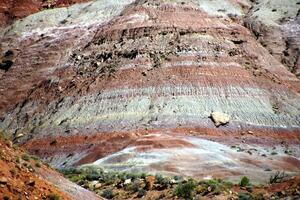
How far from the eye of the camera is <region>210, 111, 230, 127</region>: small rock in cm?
4294

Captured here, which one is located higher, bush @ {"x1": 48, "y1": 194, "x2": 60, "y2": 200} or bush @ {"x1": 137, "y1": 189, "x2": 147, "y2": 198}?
bush @ {"x1": 48, "y1": 194, "x2": 60, "y2": 200}

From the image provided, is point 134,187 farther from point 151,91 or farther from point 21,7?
point 21,7

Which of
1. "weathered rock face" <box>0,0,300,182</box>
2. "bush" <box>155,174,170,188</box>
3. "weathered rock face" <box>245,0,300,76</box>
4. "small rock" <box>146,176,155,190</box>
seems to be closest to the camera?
"bush" <box>155,174,170,188</box>

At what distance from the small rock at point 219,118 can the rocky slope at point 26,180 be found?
26.3 meters

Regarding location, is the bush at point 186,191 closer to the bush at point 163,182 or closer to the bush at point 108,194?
the bush at point 163,182

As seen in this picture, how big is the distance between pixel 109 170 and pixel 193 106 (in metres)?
14.8

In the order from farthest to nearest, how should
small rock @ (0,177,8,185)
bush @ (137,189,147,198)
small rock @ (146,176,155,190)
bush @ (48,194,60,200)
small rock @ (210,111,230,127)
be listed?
small rock @ (210,111,230,127), small rock @ (146,176,155,190), bush @ (137,189,147,198), bush @ (48,194,60,200), small rock @ (0,177,8,185)

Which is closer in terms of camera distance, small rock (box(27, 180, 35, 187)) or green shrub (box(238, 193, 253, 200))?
small rock (box(27, 180, 35, 187))

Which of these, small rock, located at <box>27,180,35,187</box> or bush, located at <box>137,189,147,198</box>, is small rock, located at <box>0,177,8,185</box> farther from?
bush, located at <box>137,189,147,198</box>

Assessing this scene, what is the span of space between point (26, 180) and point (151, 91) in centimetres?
3281

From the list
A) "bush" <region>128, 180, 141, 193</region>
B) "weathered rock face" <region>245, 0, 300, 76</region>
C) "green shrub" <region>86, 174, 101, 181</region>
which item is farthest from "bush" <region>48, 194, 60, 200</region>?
"weathered rock face" <region>245, 0, 300, 76</region>

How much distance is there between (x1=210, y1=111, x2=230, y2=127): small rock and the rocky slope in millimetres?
26297

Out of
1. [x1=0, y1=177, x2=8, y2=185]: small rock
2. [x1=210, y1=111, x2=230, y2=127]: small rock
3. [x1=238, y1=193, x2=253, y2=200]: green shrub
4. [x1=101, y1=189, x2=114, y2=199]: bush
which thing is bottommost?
[x1=210, y1=111, x2=230, y2=127]: small rock

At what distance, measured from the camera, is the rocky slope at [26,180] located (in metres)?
12.9
